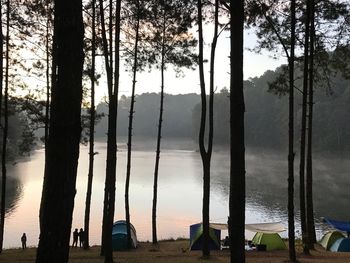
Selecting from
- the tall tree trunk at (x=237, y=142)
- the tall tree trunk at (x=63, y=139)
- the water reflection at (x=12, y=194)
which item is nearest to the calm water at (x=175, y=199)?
the water reflection at (x=12, y=194)

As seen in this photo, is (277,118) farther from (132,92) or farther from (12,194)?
(132,92)

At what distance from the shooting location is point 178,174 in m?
64.6

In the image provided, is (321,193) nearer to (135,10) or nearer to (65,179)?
(135,10)

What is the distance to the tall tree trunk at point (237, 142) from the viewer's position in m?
6.88

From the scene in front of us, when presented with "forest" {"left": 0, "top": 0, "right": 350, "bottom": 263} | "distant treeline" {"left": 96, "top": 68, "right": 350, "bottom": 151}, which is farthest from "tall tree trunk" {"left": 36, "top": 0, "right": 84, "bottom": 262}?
"distant treeline" {"left": 96, "top": 68, "right": 350, "bottom": 151}

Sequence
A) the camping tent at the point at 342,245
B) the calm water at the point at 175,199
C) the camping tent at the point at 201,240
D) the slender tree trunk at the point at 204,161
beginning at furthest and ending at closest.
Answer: the calm water at the point at 175,199
the camping tent at the point at 201,240
the camping tent at the point at 342,245
the slender tree trunk at the point at 204,161

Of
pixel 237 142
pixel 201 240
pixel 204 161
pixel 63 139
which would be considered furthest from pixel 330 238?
pixel 63 139

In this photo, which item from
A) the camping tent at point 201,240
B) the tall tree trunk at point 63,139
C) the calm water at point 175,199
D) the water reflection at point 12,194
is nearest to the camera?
the tall tree trunk at point 63,139

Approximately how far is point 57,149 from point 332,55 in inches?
675

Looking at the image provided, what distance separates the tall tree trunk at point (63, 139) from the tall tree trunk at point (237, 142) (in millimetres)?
3432

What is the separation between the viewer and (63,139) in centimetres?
397

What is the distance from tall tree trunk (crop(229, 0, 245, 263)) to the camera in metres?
6.88

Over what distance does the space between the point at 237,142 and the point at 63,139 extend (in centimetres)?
363

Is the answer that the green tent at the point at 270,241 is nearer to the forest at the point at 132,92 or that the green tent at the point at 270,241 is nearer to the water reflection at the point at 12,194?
the forest at the point at 132,92
